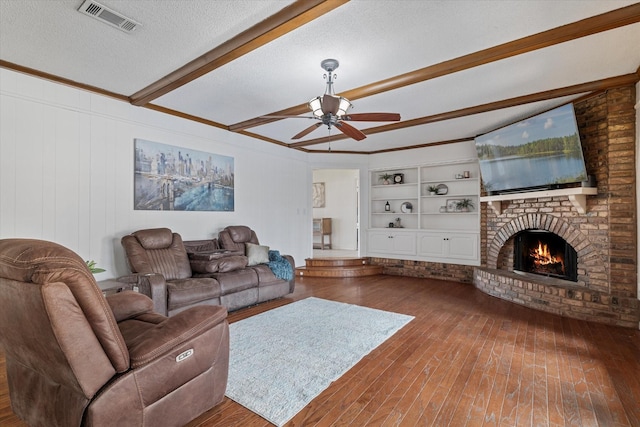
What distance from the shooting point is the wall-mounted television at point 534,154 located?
402cm

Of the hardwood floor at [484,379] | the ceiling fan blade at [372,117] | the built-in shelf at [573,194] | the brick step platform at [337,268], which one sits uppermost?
the ceiling fan blade at [372,117]

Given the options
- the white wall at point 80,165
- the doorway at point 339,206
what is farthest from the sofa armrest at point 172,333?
the doorway at point 339,206

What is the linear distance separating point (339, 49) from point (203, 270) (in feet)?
10.2

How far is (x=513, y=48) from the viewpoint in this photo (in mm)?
2820

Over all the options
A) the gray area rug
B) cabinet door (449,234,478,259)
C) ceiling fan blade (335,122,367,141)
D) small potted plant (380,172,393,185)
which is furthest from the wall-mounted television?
the gray area rug

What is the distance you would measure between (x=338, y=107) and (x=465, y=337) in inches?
105

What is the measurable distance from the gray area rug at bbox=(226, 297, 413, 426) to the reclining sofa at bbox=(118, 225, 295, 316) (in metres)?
0.46

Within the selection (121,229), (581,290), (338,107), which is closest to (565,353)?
(581,290)

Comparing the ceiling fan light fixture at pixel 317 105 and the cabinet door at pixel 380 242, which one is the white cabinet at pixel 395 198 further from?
the ceiling fan light fixture at pixel 317 105

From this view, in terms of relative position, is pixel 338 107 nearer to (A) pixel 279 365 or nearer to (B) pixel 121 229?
(A) pixel 279 365

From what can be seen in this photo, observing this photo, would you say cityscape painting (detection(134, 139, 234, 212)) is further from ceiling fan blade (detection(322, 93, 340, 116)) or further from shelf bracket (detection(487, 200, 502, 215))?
shelf bracket (detection(487, 200, 502, 215))

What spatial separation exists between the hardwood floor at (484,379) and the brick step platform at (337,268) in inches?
103

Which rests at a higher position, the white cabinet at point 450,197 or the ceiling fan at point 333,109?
the ceiling fan at point 333,109

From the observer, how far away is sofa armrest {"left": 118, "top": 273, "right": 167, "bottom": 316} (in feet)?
11.0
